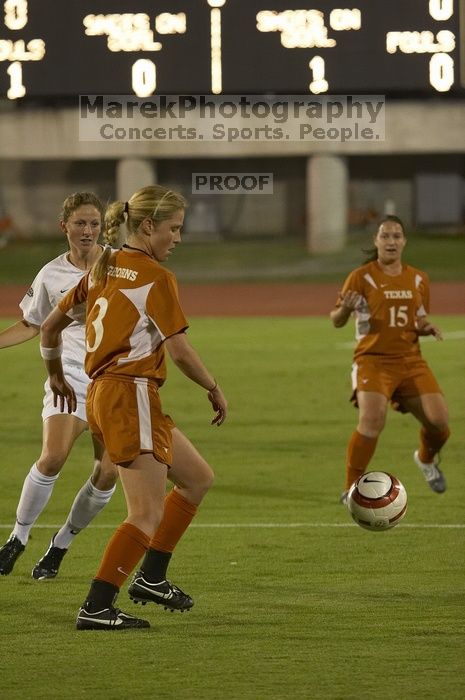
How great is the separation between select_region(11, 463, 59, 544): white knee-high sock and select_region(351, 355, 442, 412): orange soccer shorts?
260 centimetres

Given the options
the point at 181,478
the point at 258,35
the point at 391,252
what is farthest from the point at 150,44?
the point at 181,478

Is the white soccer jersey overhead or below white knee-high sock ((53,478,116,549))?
overhead

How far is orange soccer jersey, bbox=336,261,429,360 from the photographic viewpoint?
9.24 metres

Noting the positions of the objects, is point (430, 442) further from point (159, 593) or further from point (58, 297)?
point (159, 593)

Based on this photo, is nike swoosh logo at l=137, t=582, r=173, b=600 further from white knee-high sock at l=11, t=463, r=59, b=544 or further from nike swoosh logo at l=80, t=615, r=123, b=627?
white knee-high sock at l=11, t=463, r=59, b=544

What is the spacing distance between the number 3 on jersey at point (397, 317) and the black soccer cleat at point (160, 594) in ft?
11.2

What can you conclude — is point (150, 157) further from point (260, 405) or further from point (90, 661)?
point (90, 661)

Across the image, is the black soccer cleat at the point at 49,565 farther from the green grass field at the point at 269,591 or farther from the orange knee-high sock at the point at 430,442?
the orange knee-high sock at the point at 430,442

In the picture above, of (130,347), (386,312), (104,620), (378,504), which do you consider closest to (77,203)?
(130,347)

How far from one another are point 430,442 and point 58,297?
131 inches

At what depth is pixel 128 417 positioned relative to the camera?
5750 mm
